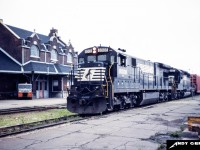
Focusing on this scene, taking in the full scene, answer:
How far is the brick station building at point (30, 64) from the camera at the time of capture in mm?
30438

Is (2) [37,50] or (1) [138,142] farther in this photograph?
(2) [37,50]

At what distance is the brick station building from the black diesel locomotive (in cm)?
1081

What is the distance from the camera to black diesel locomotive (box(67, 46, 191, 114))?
46.1ft

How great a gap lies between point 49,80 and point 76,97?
22985 millimetres

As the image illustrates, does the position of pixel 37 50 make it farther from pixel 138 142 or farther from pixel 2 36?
pixel 138 142

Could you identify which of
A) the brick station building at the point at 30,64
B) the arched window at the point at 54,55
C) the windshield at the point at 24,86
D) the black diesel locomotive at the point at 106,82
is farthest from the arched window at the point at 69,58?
the black diesel locomotive at the point at 106,82

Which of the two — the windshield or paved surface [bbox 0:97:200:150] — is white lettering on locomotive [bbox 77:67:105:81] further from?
the windshield

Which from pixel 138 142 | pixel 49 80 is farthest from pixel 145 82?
pixel 49 80

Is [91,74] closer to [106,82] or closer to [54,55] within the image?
[106,82]

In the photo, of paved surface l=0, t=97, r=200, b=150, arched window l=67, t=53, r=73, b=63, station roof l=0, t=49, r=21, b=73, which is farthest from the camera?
arched window l=67, t=53, r=73, b=63

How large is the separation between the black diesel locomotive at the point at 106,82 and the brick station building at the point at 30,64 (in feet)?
35.5

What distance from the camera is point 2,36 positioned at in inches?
1326

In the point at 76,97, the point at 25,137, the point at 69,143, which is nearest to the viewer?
the point at 69,143

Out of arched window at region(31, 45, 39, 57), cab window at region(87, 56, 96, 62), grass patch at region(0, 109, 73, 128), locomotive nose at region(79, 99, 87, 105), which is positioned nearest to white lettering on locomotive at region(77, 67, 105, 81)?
cab window at region(87, 56, 96, 62)
